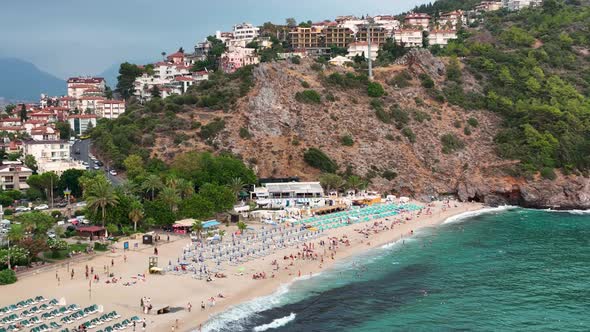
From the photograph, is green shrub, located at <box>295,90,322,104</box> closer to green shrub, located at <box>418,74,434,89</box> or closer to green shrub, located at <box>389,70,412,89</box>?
green shrub, located at <box>389,70,412,89</box>

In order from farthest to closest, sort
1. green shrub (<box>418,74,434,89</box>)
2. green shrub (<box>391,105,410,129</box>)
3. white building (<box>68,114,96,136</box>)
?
white building (<box>68,114,96,136</box>), green shrub (<box>418,74,434,89</box>), green shrub (<box>391,105,410,129</box>)

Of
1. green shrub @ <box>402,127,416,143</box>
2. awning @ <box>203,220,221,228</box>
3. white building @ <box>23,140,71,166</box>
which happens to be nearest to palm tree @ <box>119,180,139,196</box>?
awning @ <box>203,220,221,228</box>

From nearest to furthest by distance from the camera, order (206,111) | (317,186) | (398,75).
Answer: (317,186)
(206,111)
(398,75)

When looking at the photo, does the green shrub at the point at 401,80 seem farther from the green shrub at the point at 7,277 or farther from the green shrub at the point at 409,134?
the green shrub at the point at 7,277

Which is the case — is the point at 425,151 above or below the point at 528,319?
above

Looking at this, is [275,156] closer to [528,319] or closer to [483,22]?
[528,319]


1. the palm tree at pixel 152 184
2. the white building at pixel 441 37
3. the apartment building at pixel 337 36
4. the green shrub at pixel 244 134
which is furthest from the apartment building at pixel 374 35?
the palm tree at pixel 152 184

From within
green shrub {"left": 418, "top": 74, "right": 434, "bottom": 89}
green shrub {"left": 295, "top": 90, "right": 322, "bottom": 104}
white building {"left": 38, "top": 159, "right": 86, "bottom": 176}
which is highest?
green shrub {"left": 418, "top": 74, "right": 434, "bottom": 89}

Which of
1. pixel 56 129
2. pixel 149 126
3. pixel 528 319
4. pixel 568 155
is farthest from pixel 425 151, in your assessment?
pixel 56 129
